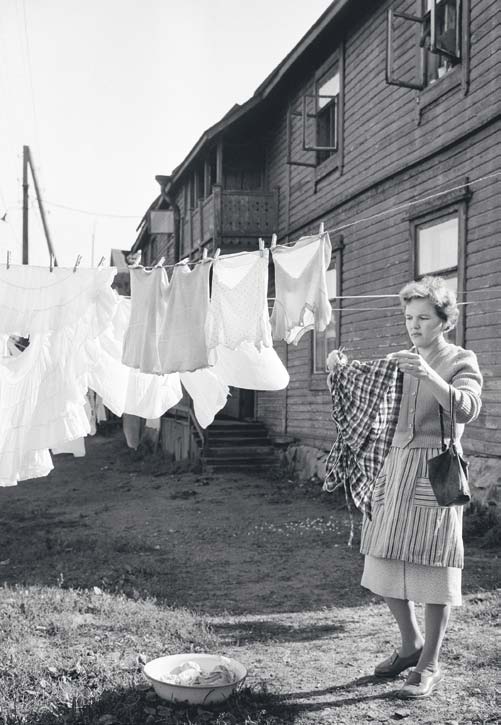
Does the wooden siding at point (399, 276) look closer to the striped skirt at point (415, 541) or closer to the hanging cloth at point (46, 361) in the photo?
the hanging cloth at point (46, 361)

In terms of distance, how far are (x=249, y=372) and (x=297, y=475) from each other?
8423 millimetres

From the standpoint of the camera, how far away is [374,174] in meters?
11.7

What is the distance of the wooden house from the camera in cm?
897

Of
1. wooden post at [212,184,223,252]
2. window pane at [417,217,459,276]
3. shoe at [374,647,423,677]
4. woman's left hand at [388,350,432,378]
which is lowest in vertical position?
shoe at [374,647,423,677]

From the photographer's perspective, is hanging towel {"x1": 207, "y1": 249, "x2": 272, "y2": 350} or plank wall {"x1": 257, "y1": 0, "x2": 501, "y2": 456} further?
plank wall {"x1": 257, "y1": 0, "x2": 501, "y2": 456}

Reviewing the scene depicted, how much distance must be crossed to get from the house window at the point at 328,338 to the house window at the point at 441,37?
3.89 m

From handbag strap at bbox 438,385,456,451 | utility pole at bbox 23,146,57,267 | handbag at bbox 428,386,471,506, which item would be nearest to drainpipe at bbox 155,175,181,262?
utility pole at bbox 23,146,57,267

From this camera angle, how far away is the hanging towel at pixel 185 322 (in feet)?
18.3

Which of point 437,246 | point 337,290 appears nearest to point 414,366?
point 437,246

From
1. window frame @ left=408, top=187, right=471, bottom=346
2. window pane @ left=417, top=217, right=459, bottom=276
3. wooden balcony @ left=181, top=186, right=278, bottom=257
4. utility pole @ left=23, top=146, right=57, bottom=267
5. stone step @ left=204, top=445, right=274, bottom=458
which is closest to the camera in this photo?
window frame @ left=408, top=187, right=471, bottom=346

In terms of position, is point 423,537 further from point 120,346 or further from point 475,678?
point 120,346

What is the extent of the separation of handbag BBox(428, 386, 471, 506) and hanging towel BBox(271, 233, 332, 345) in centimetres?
238

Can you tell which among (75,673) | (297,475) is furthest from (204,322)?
(297,475)

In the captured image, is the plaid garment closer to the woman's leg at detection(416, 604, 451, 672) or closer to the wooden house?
the woman's leg at detection(416, 604, 451, 672)
